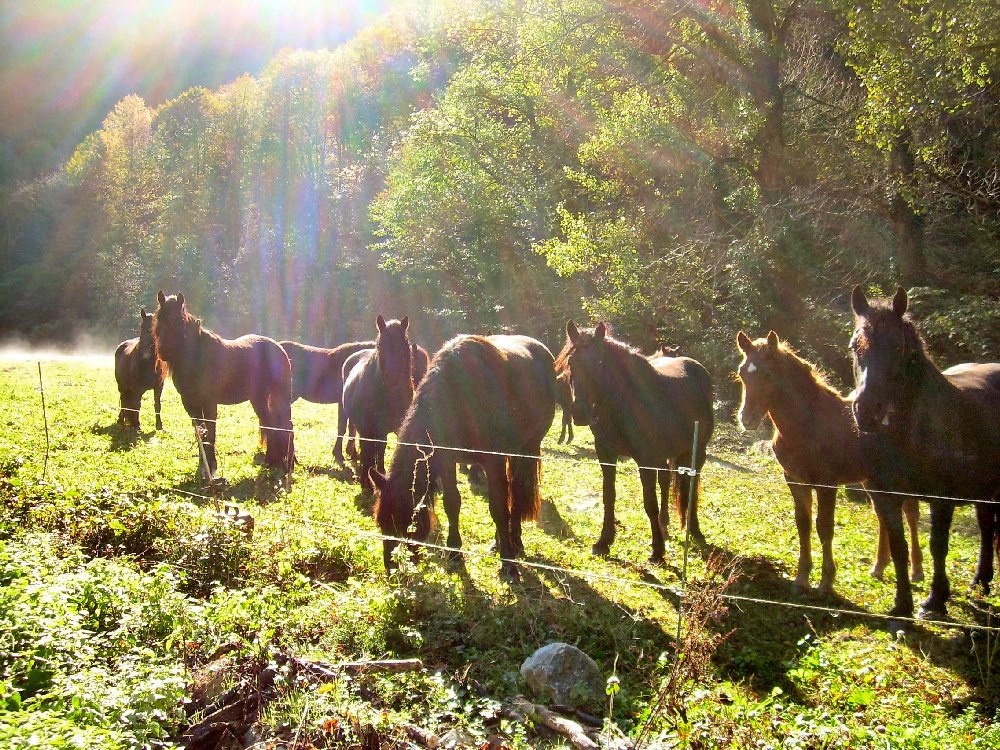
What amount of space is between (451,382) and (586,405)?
162cm

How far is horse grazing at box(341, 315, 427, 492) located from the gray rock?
3.57m

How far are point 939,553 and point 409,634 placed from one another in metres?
4.39

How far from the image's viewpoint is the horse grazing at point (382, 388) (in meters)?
8.52

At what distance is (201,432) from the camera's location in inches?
349

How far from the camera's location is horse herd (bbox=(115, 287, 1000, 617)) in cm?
564

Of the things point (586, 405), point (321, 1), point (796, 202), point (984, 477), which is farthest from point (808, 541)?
point (321, 1)

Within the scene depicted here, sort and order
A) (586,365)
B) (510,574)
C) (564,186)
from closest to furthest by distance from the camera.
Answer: (510,574)
(586,365)
(564,186)

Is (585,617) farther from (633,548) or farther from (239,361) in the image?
(239,361)

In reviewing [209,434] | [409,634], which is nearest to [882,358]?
[409,634]

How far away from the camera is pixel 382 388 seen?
9.16 m

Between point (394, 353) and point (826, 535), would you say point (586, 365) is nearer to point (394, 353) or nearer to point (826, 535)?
point (394, 353)

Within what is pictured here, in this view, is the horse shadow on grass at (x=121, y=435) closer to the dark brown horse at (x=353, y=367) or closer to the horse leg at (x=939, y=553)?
the dark brown horse at (x=353, y=367)

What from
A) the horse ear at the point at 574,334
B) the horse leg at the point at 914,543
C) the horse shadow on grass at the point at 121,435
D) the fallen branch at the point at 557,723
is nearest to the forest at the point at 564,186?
the horse leg at the point at 914,543

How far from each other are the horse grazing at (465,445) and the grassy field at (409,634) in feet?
1.33
